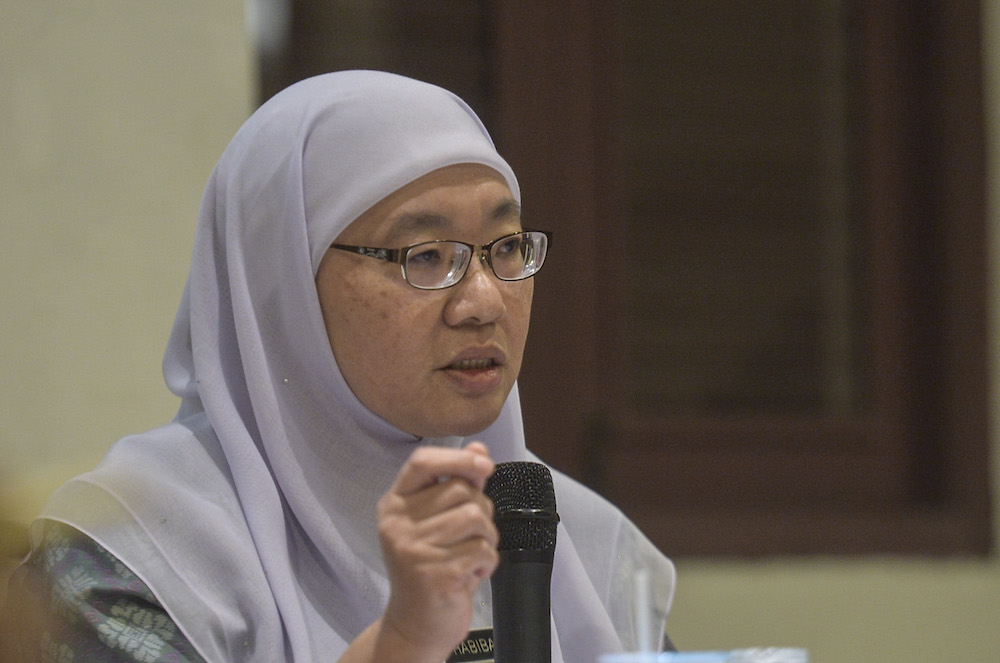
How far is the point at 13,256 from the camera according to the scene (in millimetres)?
2070

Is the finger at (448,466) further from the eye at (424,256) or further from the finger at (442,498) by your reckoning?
the eye at (424,256)

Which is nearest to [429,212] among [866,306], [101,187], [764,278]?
[101,187]

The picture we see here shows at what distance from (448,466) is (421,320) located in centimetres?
42

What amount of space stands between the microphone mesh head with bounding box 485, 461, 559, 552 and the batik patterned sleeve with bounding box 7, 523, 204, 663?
0.36 meters

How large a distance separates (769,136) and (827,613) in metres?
1.26

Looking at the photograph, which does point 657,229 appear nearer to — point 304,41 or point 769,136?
point 769,136

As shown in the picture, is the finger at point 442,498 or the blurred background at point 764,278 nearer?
the finger at point 442,498

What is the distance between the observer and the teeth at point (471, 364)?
1321 millimetres

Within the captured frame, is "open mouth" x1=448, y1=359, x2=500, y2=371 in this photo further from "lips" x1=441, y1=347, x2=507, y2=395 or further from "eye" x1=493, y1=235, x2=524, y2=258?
"eye" x1=493, y1=235, x2=524, y2=258

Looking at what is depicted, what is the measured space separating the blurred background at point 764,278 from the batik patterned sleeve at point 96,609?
4.94ft

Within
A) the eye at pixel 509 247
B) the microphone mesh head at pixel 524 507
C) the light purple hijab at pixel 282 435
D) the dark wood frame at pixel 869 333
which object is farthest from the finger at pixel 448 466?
the dark wood frame at pixel 869 333

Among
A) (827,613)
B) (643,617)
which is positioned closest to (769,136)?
(827,613)

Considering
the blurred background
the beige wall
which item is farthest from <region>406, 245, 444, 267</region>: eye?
the blurred background

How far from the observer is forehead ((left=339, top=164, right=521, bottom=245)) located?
1.32 metres
